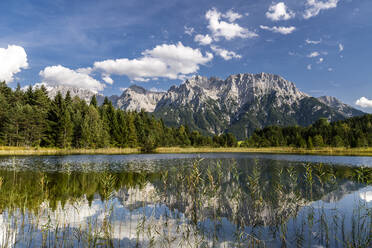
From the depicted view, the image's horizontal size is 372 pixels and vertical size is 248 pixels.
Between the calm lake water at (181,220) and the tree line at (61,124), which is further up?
the tree line at (61,124)

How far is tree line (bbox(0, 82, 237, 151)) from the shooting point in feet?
251

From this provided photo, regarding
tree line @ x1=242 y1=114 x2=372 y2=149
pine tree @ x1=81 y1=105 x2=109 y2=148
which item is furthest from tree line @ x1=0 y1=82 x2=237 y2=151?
tree line @ x1=242 y1=114 x2=372 y2=149

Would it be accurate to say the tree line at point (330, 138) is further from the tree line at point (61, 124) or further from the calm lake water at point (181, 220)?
the calm lake water at point (181, 220)

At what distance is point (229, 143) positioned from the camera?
497 ft

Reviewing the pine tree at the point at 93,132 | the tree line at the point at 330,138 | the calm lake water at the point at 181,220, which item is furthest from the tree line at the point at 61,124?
the calm lake water at the point at 181,220

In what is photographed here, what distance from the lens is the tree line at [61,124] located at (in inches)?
3012

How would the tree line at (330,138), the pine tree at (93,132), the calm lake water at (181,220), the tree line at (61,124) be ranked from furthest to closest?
the tree line at (330,138) → the pine tree at (93,132) → the tree line at (61,124) → the calm lake water at (181,220)

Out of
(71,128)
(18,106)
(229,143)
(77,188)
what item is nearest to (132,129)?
(71,128)

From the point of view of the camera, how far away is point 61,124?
3351 inches

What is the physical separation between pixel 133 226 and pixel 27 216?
5.23m

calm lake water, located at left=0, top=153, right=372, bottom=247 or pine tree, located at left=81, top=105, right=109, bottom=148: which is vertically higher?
pine tree, located at left=81, top=105, right=109, bottom=148

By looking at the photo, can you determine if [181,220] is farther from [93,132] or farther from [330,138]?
[330,138]

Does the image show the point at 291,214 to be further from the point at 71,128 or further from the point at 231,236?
the point at 71,128

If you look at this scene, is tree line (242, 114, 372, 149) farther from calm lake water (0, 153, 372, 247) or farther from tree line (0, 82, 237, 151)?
calm lake water (0, 153, 372, 247)
